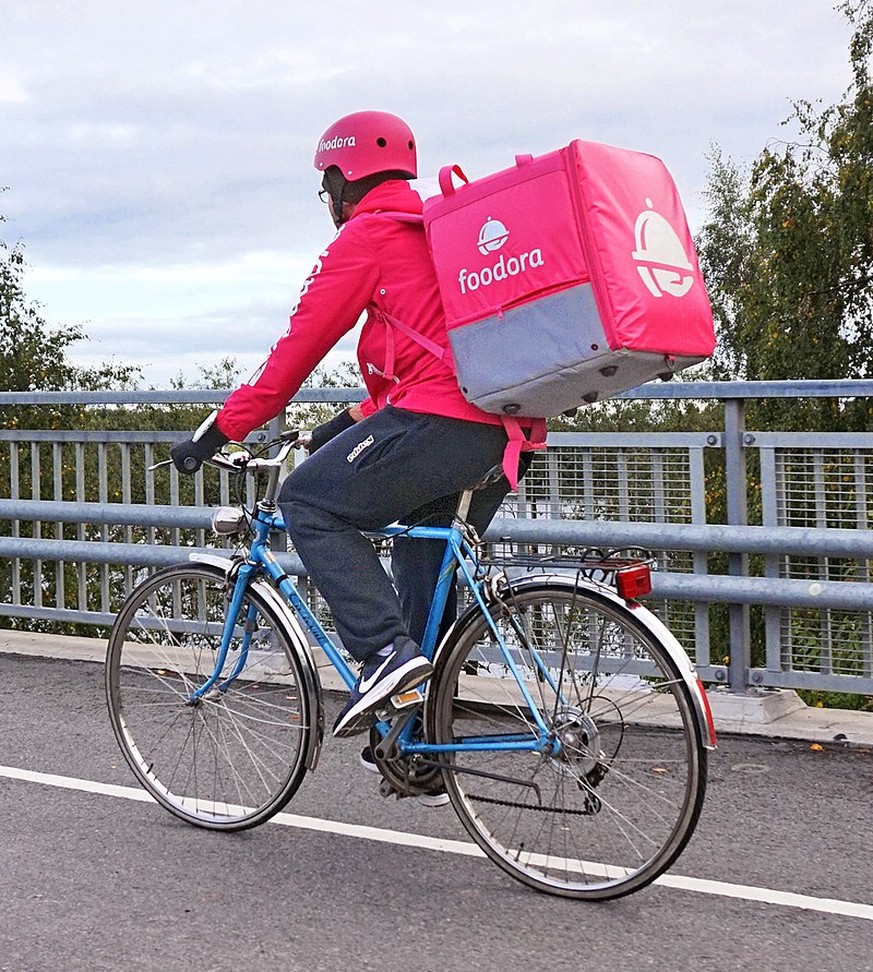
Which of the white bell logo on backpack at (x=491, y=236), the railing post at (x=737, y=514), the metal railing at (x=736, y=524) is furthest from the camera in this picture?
the railing post at (x=737, y=514)

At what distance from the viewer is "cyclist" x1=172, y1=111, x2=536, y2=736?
444 cm

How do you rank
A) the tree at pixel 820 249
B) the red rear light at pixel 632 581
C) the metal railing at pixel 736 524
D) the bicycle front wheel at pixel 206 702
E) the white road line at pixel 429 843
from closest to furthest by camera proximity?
the red rear light at pixel 632 581 < the white road line at pixel 429 843 < the bicycle front wheel at pixel 206 702 < the metal railing at pixel 736 524 < the tree at pixel 820 249

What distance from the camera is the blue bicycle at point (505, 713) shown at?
4.30m

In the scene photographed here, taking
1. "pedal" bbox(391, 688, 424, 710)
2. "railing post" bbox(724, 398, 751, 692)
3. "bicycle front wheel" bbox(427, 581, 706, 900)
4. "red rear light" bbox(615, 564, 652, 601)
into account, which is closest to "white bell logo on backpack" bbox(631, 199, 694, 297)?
"red rear light" bbox(615, 564, 652, 601)

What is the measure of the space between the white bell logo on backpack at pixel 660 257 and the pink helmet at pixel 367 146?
83 centimetres

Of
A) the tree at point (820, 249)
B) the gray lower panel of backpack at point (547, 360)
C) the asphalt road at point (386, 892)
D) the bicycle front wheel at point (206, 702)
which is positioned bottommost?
the asphalt road at point (386, 892)

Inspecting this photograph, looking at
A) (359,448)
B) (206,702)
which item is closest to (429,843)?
(206,702)

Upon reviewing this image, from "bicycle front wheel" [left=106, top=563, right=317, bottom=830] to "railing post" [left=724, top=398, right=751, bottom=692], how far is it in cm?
245

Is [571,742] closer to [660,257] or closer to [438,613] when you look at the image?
[438,613]

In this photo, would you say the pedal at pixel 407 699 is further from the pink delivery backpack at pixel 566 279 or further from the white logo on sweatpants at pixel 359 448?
the pink delivery backpack at pixel 566 279

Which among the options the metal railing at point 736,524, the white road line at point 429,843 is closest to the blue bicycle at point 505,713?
the white road line at point 429,843

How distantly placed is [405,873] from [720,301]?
60575 millimetres

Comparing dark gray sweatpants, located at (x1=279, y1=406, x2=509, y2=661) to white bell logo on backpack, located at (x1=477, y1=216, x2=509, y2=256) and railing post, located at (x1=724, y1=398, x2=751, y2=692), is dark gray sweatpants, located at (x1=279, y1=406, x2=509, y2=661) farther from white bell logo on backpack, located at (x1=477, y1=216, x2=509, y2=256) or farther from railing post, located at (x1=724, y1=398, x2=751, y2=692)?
railing post, located at (x1=724, y1=398, x2=751, y2=692)

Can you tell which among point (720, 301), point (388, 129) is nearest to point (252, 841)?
point (388, 129)
